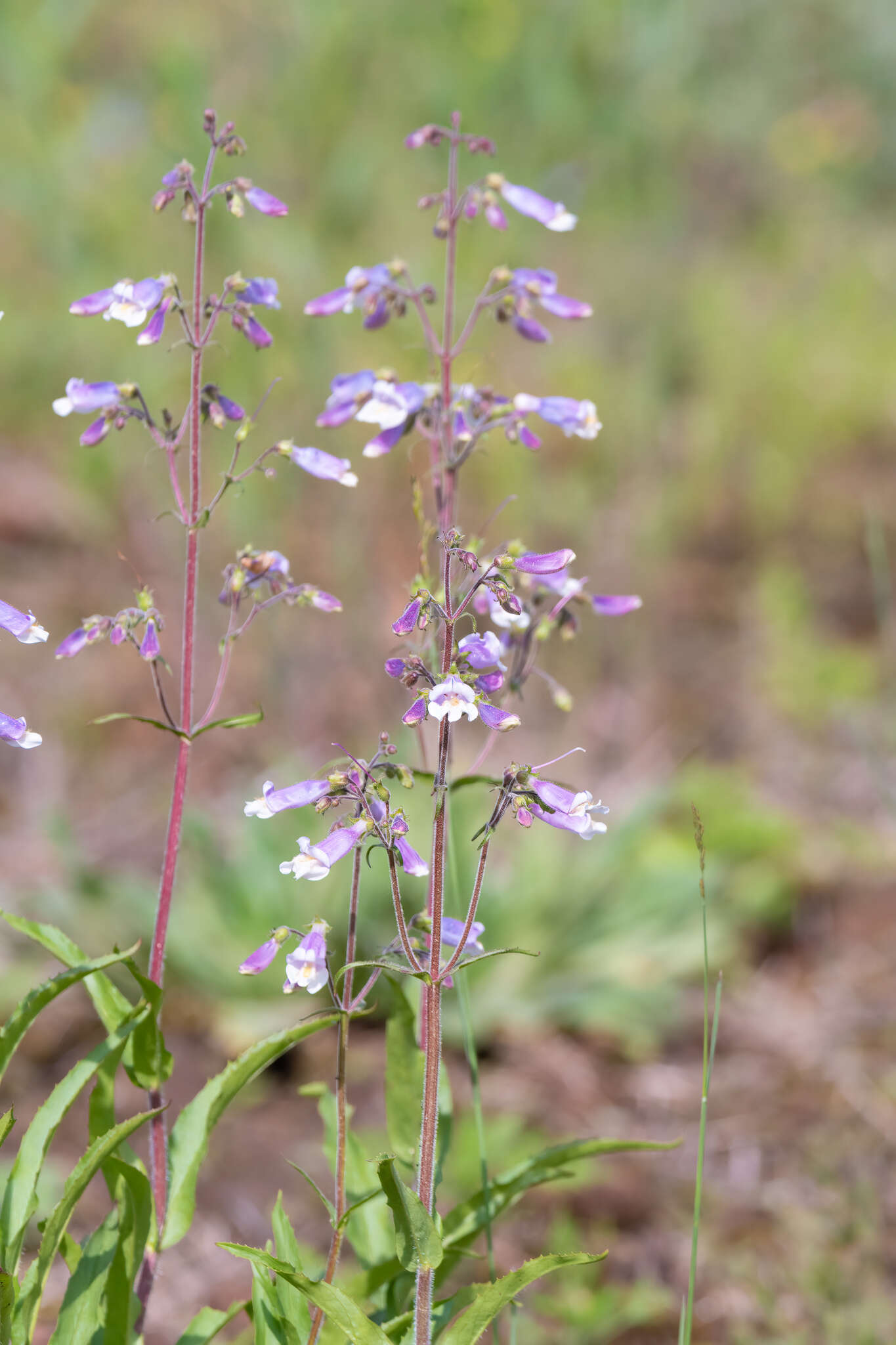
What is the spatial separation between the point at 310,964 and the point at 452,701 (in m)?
0.39

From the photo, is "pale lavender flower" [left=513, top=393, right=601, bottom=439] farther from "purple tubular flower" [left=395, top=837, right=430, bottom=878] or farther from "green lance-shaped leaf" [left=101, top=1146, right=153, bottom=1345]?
"green lance-shaped leaf" [left=101, top=1146, right=153, bottom=1345]

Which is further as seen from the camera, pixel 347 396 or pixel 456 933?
pixel 347 396

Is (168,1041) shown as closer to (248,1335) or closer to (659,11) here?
(248,1335)

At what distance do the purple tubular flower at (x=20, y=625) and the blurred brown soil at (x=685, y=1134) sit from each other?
1.98 metres

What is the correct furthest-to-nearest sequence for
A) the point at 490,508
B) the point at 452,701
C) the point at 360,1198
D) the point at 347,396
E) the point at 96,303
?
1. the point at 490,508
2. the point at 347,396
3. the point at 360,1198
4. the point at 96,303
5. the point at 452,701

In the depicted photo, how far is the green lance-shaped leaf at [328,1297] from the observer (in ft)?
4.19

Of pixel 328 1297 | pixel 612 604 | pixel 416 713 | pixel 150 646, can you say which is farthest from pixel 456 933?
pixel 612 604

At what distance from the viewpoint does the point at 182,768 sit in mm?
1558

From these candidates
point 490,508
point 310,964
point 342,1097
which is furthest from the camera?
point 490,508

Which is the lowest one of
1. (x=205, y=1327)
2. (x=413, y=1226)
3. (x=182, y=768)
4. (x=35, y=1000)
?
(x=205, y=1327)

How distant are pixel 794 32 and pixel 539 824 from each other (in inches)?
496

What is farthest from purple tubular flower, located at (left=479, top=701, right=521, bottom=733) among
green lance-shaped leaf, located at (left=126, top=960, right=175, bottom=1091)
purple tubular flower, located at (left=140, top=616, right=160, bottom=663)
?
green lance-shaped leaf, located at (left=126, top=960, right=175, bottom=1091)

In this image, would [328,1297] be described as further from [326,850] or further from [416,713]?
[416,713]

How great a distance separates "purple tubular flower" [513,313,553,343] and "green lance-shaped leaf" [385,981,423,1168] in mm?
1107
